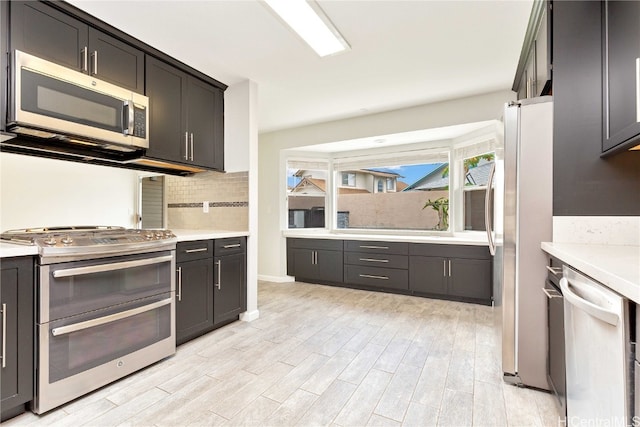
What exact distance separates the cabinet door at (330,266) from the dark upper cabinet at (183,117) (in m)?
2.04

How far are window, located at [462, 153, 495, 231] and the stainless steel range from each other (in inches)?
145

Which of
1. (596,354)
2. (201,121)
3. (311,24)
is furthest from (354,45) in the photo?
(596,354)

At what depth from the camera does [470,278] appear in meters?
3.56

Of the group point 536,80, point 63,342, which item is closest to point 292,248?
point 63,342

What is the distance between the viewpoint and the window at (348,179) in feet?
16.7

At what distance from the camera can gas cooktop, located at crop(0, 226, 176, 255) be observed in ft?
5.33

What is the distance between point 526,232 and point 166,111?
287cm

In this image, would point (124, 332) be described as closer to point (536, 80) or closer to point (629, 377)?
point (629, 377)

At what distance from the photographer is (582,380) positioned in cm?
110

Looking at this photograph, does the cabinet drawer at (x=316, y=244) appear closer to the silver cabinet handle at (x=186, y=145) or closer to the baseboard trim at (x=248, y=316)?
the baseboard trim at (x=248, y=316)

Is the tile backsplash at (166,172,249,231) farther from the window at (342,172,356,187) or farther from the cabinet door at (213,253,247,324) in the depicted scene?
the window at (342,172,356,187)

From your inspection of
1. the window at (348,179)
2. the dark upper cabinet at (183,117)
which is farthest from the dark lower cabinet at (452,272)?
the dark upper cabinet at (183,117)

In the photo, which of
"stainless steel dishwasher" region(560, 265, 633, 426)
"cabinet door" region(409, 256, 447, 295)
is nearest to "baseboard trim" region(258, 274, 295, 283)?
"cabinet door" region(409, 256, 447, 295)

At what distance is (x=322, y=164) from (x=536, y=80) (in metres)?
3.32
